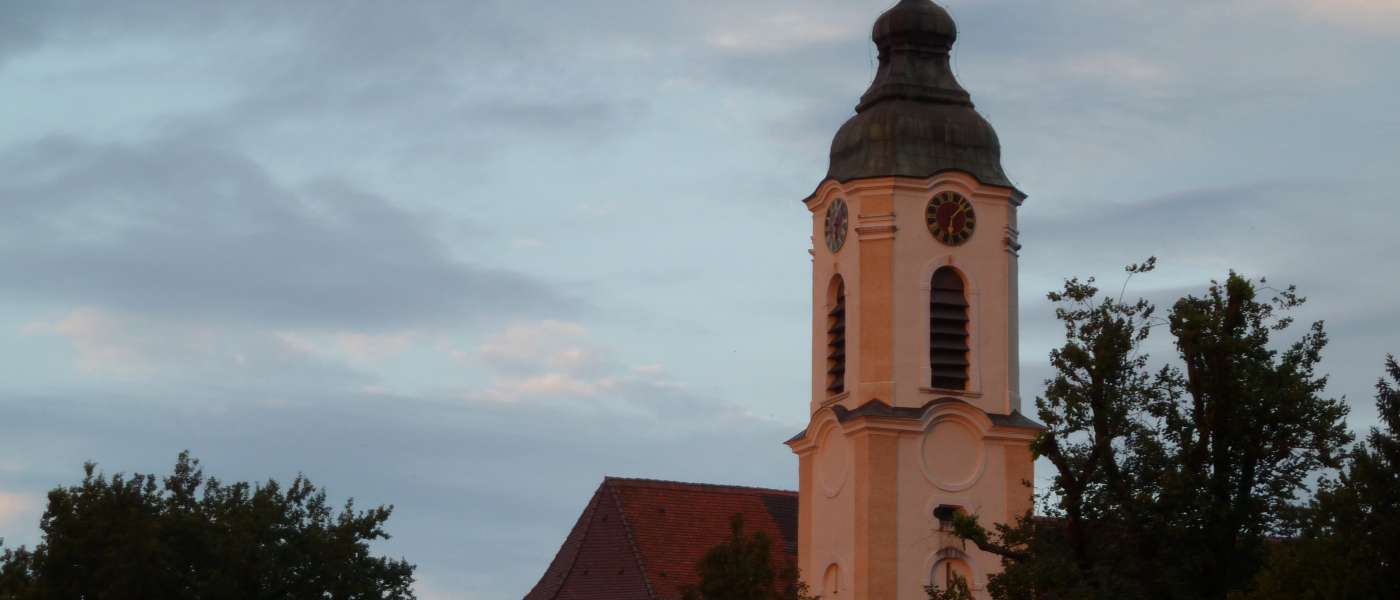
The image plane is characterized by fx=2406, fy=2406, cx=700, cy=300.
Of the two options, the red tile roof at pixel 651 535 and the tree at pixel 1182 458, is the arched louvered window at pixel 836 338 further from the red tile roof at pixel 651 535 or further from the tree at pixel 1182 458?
the tree at pixel 1182 458

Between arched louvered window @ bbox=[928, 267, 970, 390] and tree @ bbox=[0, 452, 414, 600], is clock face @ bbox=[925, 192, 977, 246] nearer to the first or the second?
arched louvered window @ bbox=[928, 267, 970, 390]

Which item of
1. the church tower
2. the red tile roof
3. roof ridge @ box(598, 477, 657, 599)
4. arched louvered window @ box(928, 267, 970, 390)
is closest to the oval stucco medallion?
the church tower

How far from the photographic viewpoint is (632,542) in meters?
55.4

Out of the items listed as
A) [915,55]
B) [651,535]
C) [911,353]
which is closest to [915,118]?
[915,55]

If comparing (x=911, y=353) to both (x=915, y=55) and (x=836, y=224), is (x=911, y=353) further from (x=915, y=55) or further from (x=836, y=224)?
(x=915, y=55)

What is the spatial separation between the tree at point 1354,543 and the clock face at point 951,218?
19.9 m

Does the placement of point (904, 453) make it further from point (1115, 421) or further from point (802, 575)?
point (1115, 421)

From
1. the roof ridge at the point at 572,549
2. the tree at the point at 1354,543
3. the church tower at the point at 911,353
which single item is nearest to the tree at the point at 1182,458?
the tree at the point at 1354,543

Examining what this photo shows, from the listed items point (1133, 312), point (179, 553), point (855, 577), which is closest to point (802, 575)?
point (855, 577)

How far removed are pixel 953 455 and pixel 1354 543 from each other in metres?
20.6

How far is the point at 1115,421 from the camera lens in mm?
30734

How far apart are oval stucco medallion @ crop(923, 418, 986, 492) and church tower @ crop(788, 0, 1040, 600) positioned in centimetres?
3

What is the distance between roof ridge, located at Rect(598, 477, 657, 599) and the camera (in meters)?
54.1

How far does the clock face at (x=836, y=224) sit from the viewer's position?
48.8 meters
